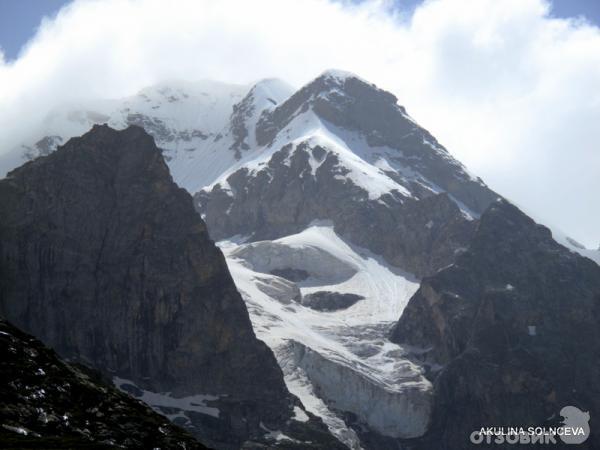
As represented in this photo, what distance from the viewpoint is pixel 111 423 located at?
116 meters

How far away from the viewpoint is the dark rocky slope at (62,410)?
105m

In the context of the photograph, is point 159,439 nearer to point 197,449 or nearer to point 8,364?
point 197,449

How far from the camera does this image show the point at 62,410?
11381cm

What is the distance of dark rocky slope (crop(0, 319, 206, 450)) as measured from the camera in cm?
10531

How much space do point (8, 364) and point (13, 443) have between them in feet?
83.5

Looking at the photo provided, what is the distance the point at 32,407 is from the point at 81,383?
12.6m

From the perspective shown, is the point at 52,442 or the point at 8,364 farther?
the point at 8,364

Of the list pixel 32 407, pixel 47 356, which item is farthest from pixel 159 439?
pixel 47 356

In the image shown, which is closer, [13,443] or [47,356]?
[13,443]

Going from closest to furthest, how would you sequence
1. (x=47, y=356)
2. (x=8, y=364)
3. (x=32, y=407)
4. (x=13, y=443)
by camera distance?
(x=13, y=443) < (x=32, y=407) < (x=8, y=364) < (x=47, y=356)

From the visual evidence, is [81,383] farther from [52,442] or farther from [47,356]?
[52,442]

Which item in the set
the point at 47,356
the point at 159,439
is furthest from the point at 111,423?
the point at 47,356

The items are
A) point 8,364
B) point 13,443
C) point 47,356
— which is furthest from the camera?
point 47,356

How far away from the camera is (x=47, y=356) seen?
12750 cm
